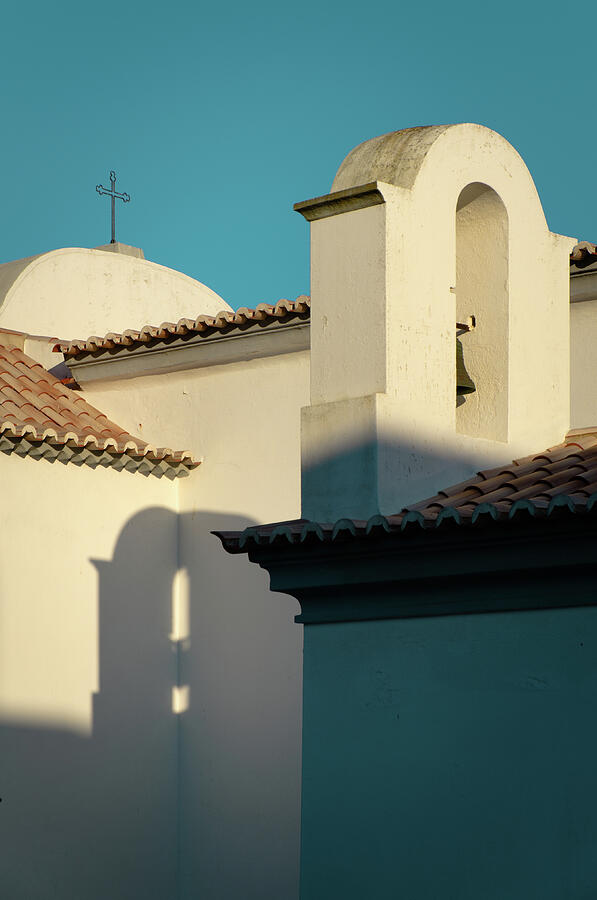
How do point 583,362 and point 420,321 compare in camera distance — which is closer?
point 420,321

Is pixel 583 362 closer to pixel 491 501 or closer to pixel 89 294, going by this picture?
pixel 491 501

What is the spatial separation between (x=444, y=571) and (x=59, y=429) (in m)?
4.66

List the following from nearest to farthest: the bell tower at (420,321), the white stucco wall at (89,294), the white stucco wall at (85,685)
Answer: the bell tower at (420,321) → the white stucco wall at (85,685) → the white stucco wall at (89,294)

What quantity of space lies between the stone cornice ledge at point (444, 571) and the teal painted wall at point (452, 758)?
74 millimetres

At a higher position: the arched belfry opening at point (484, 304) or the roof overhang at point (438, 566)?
the arched belfry opening at point (484, 304)

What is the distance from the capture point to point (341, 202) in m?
7.43

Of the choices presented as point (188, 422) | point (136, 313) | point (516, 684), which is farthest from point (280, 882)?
point (136, 313)

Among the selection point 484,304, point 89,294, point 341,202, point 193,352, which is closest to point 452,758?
point 484,304

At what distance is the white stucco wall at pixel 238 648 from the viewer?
10320 mm

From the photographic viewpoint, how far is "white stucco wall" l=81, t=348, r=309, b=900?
10320mm

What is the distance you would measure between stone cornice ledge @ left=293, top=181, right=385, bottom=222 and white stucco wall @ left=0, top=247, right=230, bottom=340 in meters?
5.72

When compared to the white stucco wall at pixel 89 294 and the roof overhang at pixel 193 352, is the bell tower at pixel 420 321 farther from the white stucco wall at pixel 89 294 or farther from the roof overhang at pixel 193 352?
the white stucco wall at pixel 89 294

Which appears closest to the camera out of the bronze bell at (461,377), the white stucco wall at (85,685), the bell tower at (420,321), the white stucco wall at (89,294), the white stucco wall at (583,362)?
the bell tower at (420,321)

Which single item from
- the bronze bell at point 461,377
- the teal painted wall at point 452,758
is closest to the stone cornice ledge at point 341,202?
the bronze bell at point 461,377
